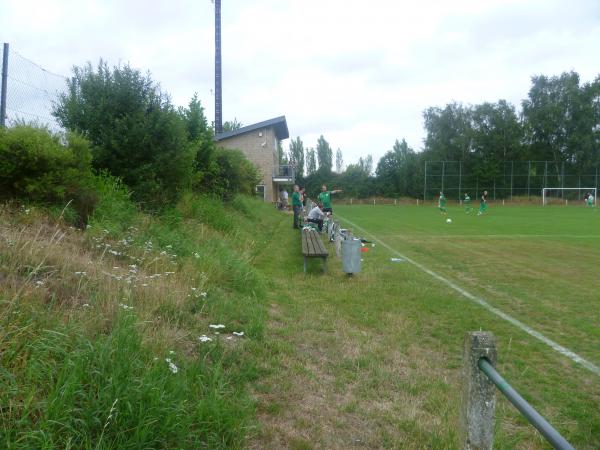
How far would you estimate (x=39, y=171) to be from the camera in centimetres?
670

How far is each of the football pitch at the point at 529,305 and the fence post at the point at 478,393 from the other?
1405 millimetres

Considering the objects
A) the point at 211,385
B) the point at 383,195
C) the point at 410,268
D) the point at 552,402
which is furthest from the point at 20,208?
the point at 383,195

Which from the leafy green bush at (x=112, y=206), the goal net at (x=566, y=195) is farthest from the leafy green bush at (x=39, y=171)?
the goal net at (x=566, y=195)

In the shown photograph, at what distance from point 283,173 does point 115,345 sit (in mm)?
44229

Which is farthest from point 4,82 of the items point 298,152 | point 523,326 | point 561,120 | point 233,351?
point 298,152

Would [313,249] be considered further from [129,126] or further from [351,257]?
[129,126]

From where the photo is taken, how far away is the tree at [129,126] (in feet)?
31.3

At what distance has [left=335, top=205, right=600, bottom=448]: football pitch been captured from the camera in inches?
165

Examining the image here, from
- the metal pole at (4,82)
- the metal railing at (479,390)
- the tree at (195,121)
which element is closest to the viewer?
the metal railing at (479,390)

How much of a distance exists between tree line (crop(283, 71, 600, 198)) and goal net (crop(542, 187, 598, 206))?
13.6 ft

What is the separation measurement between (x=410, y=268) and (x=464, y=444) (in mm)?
8039

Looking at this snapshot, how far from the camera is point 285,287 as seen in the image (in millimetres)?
7906

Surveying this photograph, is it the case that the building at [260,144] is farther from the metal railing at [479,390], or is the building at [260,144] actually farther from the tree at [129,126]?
the metal railing at [479,390]

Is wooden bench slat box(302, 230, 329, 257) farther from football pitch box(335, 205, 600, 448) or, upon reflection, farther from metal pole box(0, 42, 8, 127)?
metal pole box(0, 42, 8, 127)
